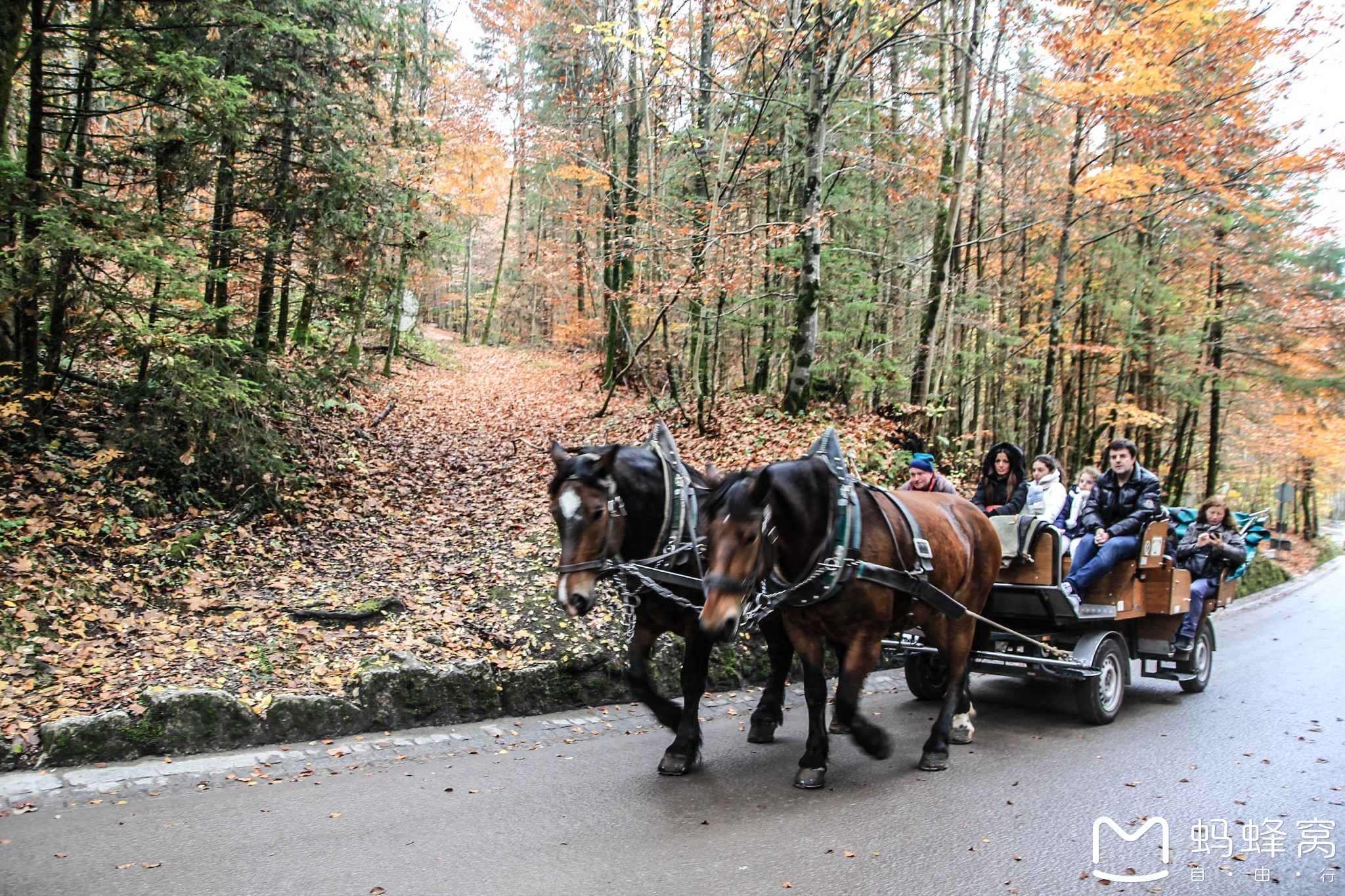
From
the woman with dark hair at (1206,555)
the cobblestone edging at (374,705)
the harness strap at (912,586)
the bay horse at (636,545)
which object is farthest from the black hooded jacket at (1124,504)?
the bay horse at (636,545)

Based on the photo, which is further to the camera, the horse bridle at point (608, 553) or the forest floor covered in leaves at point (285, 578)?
the forest floor covered in leaves at point (285, 578)

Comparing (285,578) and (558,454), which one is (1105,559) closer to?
(558,454)

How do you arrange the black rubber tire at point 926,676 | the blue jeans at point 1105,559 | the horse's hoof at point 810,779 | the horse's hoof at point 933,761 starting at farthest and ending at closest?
1. the black rubber tire at point 926,676
2. the blue jeans at point 1105,559
3. the horse's hoof at point 933,761
4. the horse's hoof at point 810,779

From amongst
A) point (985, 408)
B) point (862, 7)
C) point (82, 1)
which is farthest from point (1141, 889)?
point (985, 408)

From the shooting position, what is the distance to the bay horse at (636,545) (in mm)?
4406

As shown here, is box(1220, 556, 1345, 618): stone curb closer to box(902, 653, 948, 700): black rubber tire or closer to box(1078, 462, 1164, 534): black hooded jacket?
box(1078, 462, 1164, 534): black hooded jacket

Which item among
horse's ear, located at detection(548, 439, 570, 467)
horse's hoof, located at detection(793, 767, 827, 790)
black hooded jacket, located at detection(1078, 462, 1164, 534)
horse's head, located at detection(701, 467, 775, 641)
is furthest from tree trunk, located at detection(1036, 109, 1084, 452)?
horse's ear, located at detection(548, 439, 570, 467)

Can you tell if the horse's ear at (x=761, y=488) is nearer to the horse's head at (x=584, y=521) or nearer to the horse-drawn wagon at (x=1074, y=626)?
the horse's head at (x=584, y=521)

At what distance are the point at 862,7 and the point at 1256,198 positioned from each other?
32.5ft

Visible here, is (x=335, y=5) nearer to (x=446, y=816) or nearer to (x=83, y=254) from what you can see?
(x=83, y=254)

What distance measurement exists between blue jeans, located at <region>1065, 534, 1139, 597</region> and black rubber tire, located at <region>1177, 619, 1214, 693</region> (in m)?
1.52

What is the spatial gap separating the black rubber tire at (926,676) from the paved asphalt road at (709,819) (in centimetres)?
85

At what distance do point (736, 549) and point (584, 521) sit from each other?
0.90 m

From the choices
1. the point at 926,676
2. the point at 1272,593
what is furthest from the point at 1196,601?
the point at 1272,593
